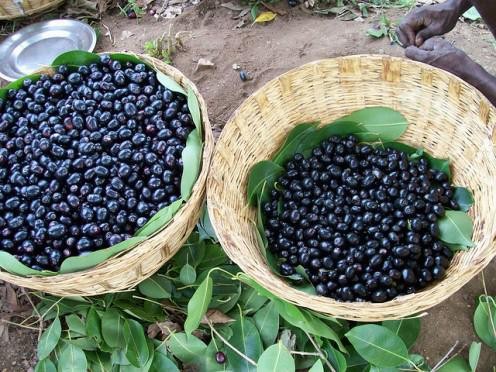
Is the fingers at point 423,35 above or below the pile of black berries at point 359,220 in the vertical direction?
above

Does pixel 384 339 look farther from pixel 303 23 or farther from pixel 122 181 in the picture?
pixel 303 23

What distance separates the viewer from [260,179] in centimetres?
158

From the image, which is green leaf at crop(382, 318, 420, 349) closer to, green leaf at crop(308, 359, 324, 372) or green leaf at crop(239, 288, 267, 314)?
green leaf at crop(308, 359, 324, 372)

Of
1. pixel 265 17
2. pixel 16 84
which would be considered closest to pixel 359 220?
pixel 16 84

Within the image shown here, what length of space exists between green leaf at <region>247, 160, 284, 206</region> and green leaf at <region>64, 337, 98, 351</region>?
1.87ft

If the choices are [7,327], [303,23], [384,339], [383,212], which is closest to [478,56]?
[303,23]

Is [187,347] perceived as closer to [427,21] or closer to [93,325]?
[93,325]

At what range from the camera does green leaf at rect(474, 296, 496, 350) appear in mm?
1428

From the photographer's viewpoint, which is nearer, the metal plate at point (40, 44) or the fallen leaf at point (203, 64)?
the fallen leaf at point (203, 64)

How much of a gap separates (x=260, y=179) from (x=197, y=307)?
403 mm

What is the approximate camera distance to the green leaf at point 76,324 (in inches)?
61.1

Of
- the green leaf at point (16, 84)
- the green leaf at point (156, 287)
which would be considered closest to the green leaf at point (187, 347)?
the green leaf at point (156, 287)

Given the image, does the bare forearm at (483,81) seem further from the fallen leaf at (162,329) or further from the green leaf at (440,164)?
the fallen leaf at (162,329)

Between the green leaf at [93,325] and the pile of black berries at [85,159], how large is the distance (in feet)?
0.72
